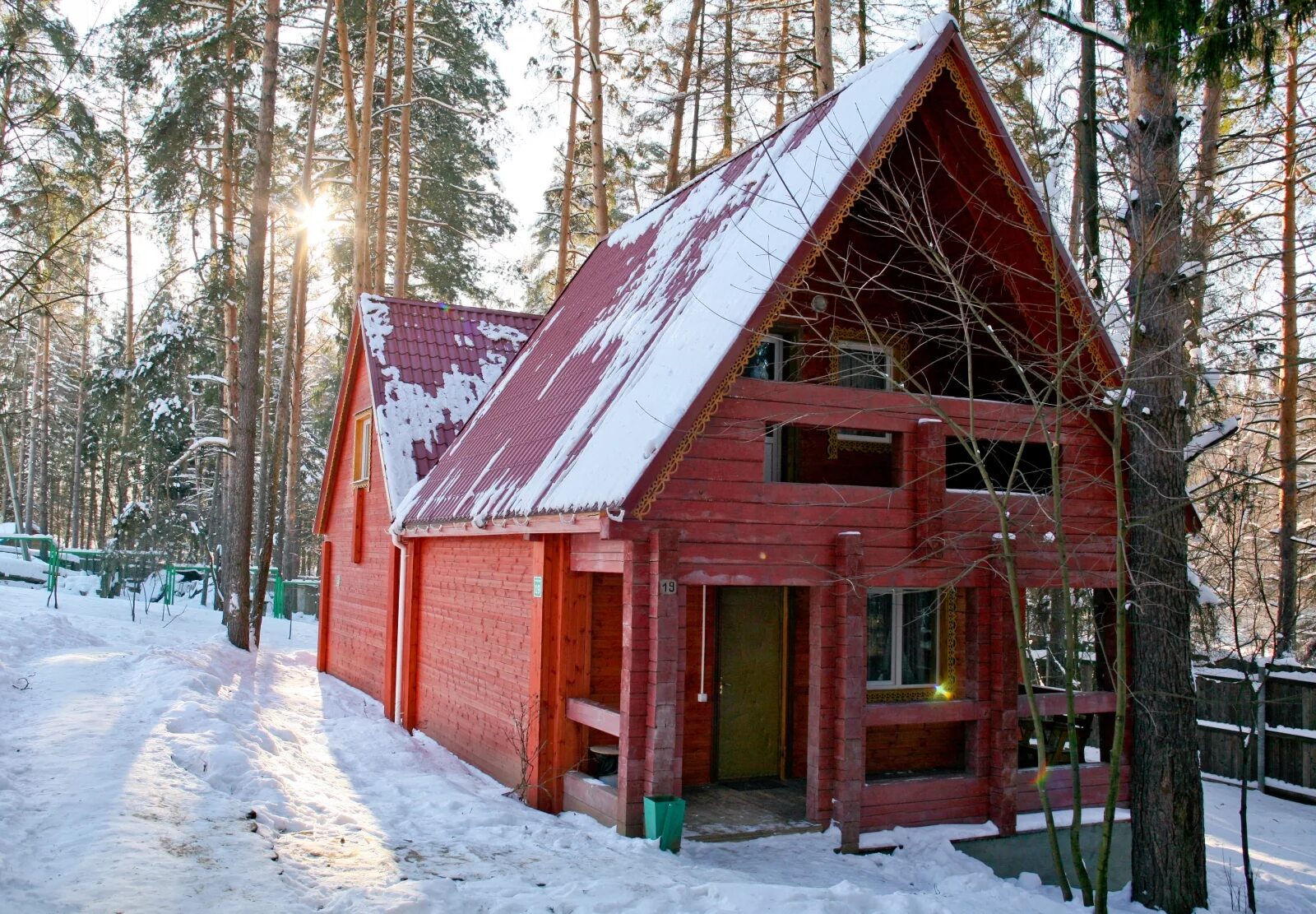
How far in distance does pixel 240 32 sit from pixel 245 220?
357 inches

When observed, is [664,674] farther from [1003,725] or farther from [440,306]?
[440,306]

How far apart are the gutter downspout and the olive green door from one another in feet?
17.9

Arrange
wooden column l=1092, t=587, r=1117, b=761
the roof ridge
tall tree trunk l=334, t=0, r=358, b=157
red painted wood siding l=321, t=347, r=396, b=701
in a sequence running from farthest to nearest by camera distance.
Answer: tall tree trunk l=334, t=0, r=358, b=157 < the roof ridge < red painted wood siding l=321, t=347, r=396, b=701 < wooden column l=1092, t=587, r=1117, b=761

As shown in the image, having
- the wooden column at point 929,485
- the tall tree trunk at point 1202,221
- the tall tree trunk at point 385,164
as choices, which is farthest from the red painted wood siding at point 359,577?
the tall tree trunk at point 1202,221

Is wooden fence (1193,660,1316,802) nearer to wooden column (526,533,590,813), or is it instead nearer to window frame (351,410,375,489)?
wooden column (526,533,590,813)

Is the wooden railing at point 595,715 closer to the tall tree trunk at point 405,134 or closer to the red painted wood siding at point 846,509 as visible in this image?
the red painted wood siding at point 846,509

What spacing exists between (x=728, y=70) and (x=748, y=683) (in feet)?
41.4

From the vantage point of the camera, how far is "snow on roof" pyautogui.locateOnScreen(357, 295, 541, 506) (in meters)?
15.4

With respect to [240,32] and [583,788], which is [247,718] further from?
[240,32]

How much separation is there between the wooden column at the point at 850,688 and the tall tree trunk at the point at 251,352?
43.2 feet

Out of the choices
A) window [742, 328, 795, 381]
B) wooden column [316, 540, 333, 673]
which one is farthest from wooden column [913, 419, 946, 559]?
wooden column [316, 540, 333, 673]

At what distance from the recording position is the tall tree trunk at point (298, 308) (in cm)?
2042

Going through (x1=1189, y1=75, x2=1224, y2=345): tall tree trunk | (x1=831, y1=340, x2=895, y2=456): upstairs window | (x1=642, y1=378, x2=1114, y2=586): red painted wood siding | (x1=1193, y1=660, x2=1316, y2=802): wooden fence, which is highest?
(x1=1189, y1=75, x2=1224, y2=345): tall tree trunk

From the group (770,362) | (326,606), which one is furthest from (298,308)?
(770,362)
